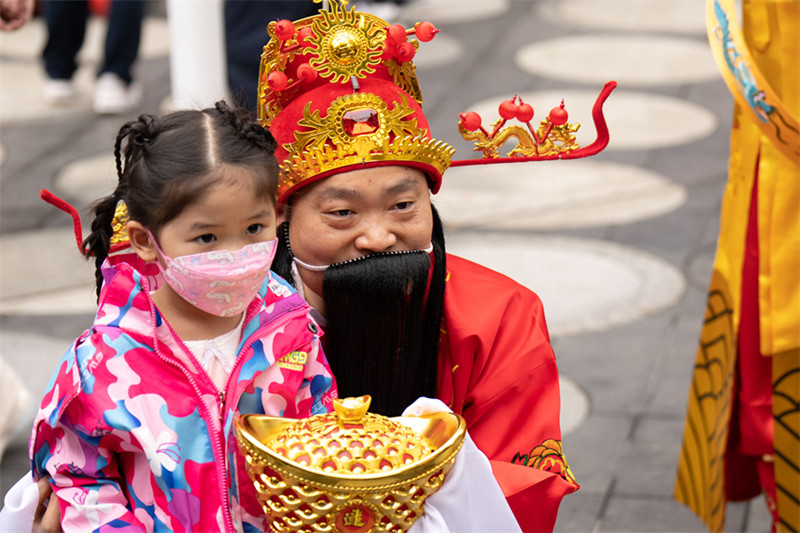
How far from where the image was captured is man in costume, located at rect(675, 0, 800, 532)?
3.30 metres

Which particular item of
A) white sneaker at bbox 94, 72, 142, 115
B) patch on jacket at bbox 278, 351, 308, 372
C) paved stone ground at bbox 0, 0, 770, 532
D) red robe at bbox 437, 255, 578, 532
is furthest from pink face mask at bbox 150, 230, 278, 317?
white sneaker at bbox 94, 72, 142, 115

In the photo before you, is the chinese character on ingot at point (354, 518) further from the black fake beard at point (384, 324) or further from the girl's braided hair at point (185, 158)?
the black fake beard at point (384, 324)

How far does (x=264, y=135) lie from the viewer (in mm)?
2223

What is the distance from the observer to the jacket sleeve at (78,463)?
2.10 meters

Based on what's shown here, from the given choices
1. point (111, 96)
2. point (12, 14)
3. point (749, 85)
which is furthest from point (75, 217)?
point (111, 96)

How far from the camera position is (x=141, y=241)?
217cm

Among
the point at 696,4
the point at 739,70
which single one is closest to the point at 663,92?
the point at 696,4

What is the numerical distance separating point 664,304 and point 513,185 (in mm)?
1726

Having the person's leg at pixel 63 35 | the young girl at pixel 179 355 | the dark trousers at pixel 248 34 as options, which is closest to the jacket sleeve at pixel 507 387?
the young girl at pixel 179 355

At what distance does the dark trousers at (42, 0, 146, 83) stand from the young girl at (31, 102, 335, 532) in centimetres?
608

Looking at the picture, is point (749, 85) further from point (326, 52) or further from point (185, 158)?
point (185, 158)

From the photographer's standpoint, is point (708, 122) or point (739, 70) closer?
point (739, 70)

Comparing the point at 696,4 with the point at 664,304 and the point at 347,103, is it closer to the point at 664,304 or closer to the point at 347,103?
the point at 664,304

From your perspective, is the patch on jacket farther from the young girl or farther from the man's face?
the man's face
